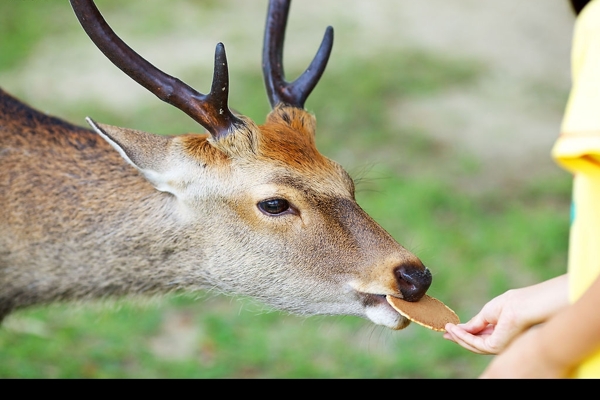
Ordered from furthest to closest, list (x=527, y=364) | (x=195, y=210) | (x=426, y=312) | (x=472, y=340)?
(x=195, y=210)
(x=426, y=312)
(x=472, y=340)
(x=527, y=364)

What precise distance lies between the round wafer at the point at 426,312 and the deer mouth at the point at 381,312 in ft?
0.21

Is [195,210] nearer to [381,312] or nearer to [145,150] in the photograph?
[145,150]

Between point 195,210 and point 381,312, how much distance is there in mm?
987

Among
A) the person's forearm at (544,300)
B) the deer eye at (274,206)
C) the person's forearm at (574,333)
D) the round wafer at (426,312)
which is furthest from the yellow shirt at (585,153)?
the deer eye at (274,206)

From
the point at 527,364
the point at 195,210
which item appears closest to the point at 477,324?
the point at 527,364

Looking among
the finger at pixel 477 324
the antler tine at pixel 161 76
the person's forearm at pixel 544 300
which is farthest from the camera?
the antler tine at pixel 161 76

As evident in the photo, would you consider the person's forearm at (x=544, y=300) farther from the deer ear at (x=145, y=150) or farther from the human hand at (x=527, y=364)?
the deer ear at (x=145, y=150)

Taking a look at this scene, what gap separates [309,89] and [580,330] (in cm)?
222

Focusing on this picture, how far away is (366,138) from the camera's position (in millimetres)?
9180

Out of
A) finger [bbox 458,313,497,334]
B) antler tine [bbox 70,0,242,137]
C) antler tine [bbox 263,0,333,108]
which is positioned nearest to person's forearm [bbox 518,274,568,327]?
finger [bbox 458,313,497,334]

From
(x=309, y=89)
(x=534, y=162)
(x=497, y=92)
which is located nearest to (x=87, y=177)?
(x=309, y=89)

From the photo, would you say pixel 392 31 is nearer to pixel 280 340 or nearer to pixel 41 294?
pixel 280 340

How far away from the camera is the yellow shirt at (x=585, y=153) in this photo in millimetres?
1979

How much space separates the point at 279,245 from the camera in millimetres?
3457
